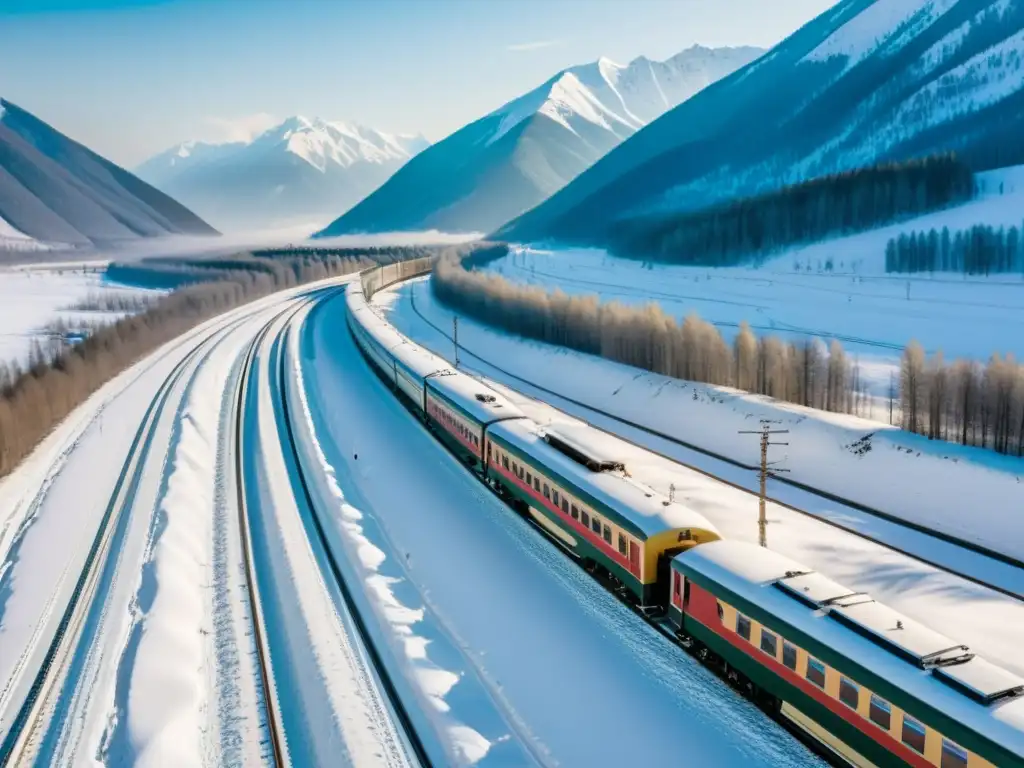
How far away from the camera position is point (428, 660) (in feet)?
78.5

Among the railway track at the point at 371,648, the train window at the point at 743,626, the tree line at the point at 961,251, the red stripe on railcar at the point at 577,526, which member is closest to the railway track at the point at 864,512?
the red stripe on railcar at the point at 577,526

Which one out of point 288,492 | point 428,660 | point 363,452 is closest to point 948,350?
point 363,452

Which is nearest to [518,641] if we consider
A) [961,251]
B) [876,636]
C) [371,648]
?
[371,648]

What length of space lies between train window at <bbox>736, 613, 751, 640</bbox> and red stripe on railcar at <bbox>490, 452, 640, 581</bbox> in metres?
4.39

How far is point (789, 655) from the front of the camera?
18484mm

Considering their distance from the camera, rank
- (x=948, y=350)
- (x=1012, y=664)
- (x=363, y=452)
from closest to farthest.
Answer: (x=1012, y=664), (x=363, y=452), (x=948, y=350)

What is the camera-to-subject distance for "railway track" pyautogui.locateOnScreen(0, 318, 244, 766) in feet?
70.1

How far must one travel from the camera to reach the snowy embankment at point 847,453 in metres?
33.2

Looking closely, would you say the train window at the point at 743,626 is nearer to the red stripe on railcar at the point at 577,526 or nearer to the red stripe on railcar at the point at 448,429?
the red stripe on railcar at the point at 577,526

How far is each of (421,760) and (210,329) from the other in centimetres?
9120

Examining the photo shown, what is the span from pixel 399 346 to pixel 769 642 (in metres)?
45.3

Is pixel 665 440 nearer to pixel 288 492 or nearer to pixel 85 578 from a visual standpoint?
pixel 288 492

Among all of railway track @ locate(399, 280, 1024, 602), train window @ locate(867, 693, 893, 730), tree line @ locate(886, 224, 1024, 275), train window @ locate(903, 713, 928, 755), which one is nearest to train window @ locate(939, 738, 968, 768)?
train window @ locate(903, 713, 928, 755)

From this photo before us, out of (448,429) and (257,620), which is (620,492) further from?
(448,429)
